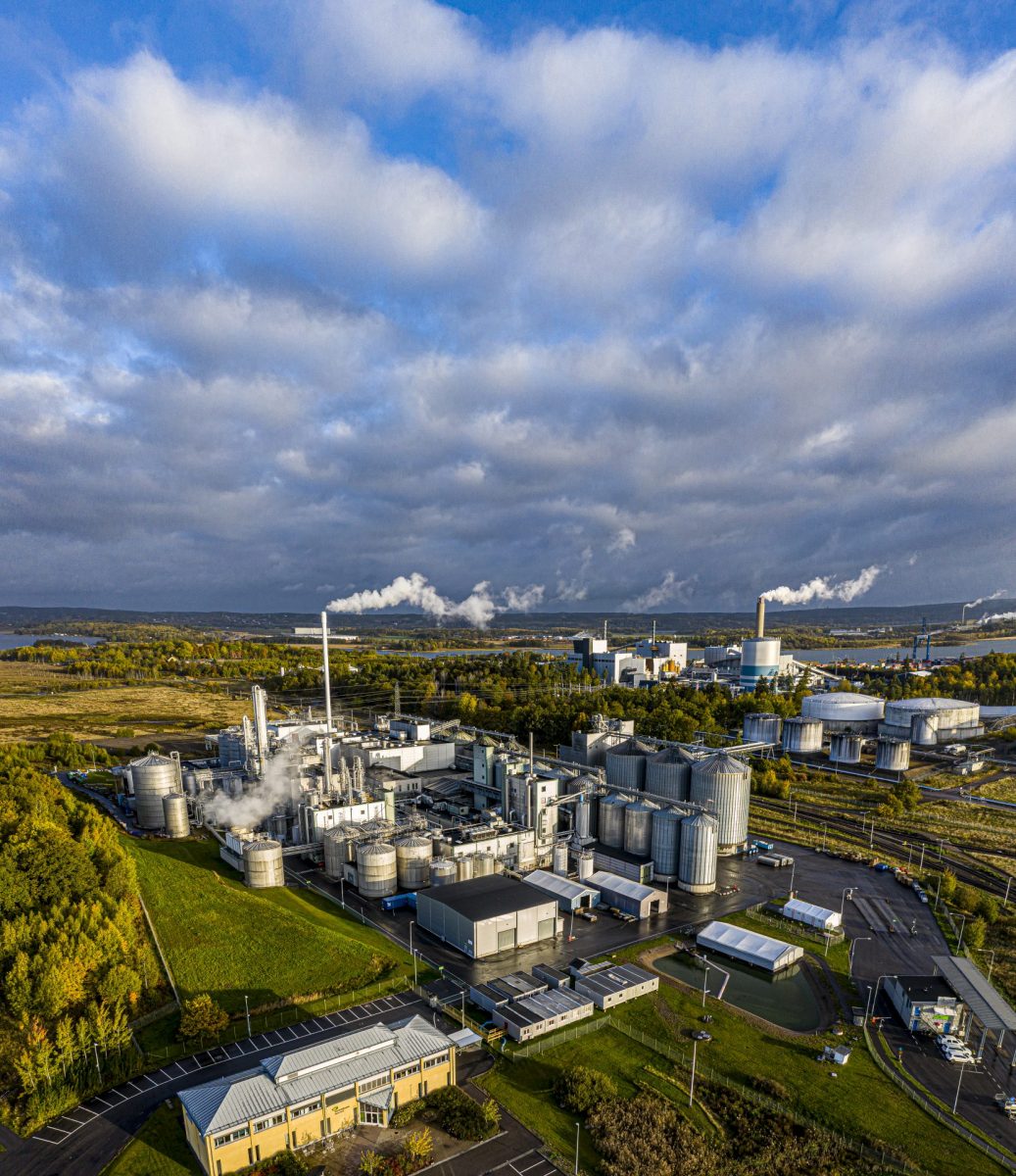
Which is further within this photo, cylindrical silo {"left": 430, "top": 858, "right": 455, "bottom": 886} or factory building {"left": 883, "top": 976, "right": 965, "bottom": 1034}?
cylindrical silo {"left": 430, "top": 858, "right": 455, "bottom": 886}

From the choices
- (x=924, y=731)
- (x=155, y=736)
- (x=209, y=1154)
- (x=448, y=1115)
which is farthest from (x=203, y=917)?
(x=924, y=731)

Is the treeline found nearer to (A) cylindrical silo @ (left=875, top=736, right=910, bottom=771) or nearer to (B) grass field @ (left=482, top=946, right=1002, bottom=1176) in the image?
(B) grass field @ (left=482, top=946, right=1002, bottom=1176)

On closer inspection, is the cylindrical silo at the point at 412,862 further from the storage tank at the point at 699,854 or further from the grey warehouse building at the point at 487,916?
the storage tank at the point at 699,854

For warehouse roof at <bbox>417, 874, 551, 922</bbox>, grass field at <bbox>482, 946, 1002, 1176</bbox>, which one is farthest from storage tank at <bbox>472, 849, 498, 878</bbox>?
grass field at <bbox>482, 946, 1002, 1176</bbox>

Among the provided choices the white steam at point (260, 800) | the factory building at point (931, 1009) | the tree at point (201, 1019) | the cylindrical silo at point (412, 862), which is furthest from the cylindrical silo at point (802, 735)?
the tree at point (201, 1019)

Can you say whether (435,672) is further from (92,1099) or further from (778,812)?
(92,1099)
